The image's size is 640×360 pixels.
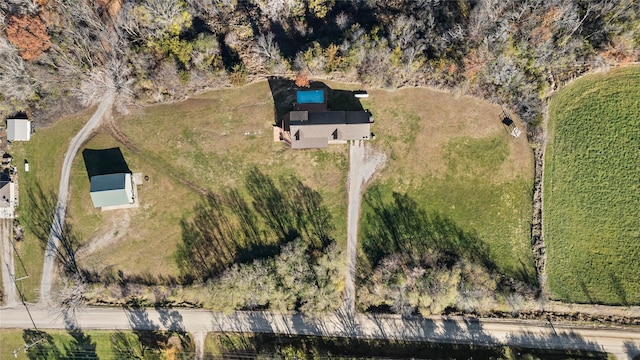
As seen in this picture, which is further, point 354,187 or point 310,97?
point 354,187

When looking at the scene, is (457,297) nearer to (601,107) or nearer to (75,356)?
(601,107)

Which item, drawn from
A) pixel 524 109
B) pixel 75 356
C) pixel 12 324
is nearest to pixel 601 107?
pixel 524 109

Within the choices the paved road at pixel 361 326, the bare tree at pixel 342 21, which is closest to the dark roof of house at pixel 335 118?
the bare tree at pixel 342 21

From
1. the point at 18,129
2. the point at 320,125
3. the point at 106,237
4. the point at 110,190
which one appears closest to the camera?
the point at 320,125

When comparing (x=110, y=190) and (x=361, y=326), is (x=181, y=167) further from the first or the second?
(x=361, y=326)

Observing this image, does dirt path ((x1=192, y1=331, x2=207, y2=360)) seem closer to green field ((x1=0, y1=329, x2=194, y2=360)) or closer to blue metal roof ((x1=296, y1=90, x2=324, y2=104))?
green field ((x1=0, y1=329, x2=194, y2=360))

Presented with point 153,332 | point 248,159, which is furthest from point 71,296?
point 248,159

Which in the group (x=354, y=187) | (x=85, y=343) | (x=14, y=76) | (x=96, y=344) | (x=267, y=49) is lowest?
(x=96, y=344)
